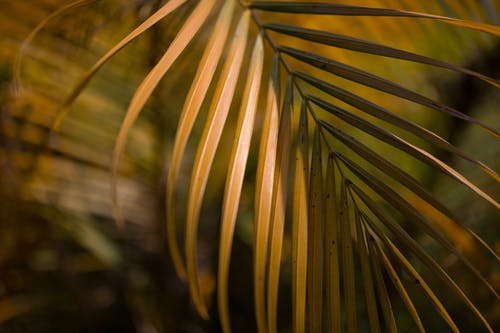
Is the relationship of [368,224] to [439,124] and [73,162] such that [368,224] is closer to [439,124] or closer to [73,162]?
[439,124]

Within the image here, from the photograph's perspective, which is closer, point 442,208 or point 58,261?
point 442,208

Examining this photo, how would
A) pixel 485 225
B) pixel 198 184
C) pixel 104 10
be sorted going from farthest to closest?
pixel 485 225 < pixel 104 10 < pixel 198 184

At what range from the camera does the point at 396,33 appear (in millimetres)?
1012

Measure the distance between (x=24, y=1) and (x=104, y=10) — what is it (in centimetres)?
19

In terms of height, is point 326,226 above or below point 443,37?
below

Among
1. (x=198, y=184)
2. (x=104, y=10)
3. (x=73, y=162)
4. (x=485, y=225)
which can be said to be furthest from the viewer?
(x=73, y=162)

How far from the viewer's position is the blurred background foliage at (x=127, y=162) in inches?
38.4

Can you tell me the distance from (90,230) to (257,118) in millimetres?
423

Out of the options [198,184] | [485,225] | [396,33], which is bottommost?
[485,225]

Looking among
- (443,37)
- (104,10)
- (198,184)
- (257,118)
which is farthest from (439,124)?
(198,184)

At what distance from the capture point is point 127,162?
1157 mm

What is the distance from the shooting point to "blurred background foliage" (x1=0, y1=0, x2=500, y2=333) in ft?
3.20

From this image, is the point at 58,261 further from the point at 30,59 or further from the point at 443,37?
the point at 443,37

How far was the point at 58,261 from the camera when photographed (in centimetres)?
114
